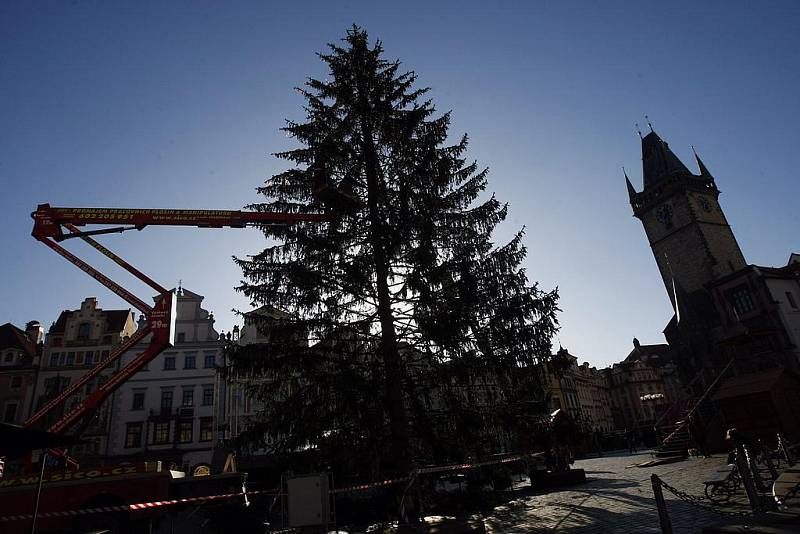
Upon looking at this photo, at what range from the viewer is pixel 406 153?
1510 cm

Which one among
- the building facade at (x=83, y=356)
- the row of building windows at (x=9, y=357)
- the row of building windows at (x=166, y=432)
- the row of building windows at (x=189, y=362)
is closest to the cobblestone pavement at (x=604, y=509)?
the row of building windows at (x=166, y=432)

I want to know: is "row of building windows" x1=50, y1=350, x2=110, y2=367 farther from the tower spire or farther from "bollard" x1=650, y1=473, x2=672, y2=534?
the tower spire

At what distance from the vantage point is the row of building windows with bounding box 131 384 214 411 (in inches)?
1438

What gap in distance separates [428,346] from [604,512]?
5.88 metres

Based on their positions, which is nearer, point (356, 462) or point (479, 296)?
point (356, 462)

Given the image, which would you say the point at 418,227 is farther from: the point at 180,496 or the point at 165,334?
the point at 180,496

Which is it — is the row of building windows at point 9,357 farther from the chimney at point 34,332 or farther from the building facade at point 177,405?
the building facade at point 177,405

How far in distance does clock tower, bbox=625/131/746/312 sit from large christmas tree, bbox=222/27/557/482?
38.7m

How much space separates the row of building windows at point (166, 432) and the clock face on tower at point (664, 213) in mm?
50442

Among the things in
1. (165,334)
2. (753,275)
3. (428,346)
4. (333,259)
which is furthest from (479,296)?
(753,275)

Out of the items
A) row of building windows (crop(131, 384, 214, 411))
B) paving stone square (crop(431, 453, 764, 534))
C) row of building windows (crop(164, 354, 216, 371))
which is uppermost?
row of building windows (crop(164, 354, 216, 371))

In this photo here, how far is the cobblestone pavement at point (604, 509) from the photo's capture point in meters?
8.43

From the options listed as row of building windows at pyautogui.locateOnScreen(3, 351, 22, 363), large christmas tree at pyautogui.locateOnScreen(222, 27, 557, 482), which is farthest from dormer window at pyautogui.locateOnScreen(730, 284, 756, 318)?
row of building windows at pyautogui.locateOnScreen(3, 351, 22, 363)

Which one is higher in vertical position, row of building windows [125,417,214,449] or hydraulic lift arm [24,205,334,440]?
hydraulic lift arm [24,205,334,440]
